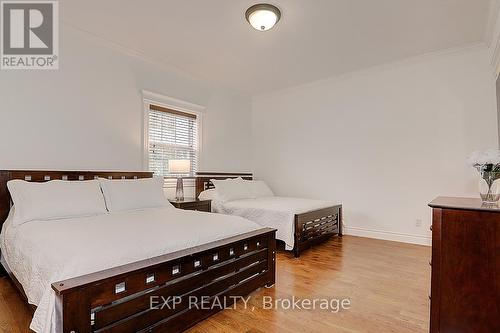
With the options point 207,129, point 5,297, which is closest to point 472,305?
point 5,297

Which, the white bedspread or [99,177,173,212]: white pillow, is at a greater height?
[99,177,173,212]: white pillow

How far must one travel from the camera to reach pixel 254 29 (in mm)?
3258

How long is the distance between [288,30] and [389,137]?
7.35 ft

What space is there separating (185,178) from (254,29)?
7.84ft

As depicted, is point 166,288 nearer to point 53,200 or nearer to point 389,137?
point 53,200

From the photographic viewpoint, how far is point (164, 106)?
4.25m

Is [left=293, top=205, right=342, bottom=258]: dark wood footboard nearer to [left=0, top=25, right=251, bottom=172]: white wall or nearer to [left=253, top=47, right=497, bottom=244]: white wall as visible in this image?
[left=253, top=47, right=497, bottom=244]: white wall

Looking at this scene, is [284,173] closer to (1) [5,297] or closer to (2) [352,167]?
(2) [352,167]

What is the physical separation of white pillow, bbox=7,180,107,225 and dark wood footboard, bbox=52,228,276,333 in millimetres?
1293

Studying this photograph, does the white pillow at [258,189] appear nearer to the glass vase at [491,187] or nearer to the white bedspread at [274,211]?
the white bedspread at [274,211]

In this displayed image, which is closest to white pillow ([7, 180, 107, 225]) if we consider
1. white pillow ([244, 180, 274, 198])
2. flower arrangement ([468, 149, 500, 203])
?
white pillow ([244, 180, 274, 198])

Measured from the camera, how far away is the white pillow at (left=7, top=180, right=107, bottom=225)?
7.82 feet

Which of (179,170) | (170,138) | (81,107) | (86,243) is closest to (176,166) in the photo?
(179,170)

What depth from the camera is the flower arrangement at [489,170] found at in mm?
1824
